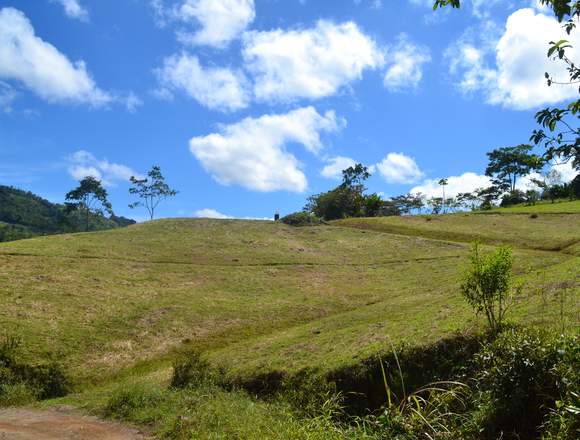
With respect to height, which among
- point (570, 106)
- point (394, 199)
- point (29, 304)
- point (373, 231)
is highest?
point (394, 199)

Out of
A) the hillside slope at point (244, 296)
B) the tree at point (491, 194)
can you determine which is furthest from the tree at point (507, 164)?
the hillside slope at point (244, 296)

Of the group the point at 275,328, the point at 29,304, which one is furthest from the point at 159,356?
the point at 29,304

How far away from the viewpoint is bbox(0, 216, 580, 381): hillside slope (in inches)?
719

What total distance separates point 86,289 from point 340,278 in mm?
18830

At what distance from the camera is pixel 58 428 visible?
525 inches

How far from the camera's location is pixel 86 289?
30.8 meters

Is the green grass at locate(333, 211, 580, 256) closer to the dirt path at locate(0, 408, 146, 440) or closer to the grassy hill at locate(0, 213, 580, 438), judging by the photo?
the grassy hill at locate(0, 213, 580, 438)

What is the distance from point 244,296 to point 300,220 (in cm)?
3438

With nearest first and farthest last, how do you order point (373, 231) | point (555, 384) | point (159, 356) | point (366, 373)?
point (555, 384) < point (366, 373) < point (159, 356) < point (373, 231)

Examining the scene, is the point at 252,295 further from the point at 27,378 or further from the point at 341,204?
the point at 341,204

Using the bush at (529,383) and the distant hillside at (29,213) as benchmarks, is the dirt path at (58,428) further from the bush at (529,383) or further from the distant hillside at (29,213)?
the distant hillside at (29,213)

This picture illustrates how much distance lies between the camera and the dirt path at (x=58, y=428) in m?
12.3

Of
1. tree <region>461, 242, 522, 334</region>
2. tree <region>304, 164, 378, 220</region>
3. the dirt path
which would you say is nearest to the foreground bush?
tree <region>461, 242, 522, 334</region>

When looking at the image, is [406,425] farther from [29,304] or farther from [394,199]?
[394,199]
